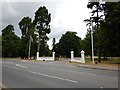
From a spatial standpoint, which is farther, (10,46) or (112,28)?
(10,46)

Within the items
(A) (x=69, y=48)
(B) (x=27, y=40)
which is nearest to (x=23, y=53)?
(B) (x=27, y=40)

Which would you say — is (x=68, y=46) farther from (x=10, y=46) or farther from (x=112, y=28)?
(x=112, y=28)

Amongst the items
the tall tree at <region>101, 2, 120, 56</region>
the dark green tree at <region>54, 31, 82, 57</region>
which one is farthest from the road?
the dark green tree at <region>54, 31, 82, 57</region>

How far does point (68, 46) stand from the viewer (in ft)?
393

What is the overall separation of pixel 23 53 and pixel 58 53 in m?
38.9

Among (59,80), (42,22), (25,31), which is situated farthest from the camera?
(25,31)

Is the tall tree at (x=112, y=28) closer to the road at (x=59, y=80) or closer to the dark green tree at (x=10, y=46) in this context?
the road at (x=59, y=80)

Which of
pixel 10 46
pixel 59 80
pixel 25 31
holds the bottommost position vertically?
pixel 59 80

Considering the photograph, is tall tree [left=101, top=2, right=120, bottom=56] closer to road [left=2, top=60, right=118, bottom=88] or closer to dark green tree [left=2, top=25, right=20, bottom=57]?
road [left=2, top=60, right=118, bottom=88]

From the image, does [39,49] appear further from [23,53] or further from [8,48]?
[8,48]

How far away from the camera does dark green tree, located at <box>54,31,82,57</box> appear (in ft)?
392

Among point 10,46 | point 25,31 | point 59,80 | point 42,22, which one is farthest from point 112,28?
point 10,46

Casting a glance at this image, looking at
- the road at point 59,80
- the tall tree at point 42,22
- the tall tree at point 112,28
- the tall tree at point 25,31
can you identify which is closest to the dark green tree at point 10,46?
the tall tree at point 25,31

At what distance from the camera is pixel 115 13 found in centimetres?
3794
